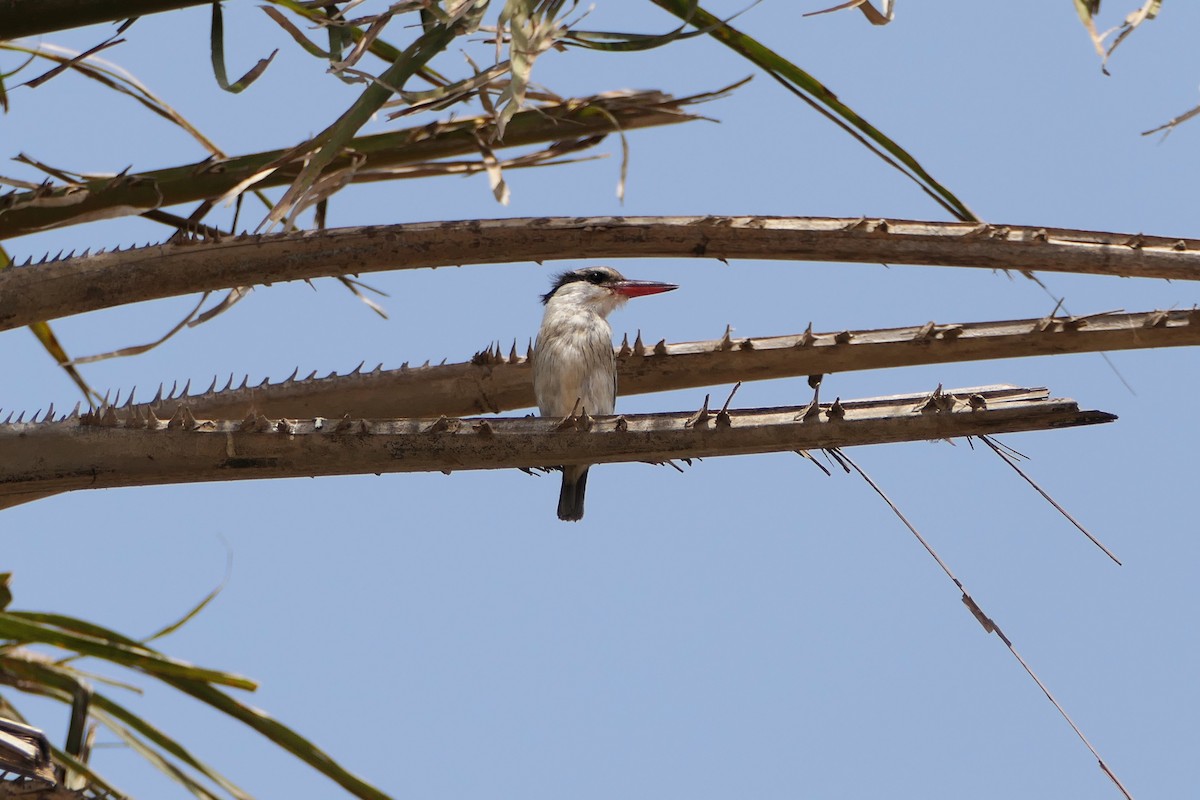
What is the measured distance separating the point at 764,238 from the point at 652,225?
20 cm

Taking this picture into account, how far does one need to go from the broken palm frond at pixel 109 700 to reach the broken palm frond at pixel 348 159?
68 centimetres

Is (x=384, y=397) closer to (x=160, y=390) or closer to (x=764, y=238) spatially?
(x=160, y=390)

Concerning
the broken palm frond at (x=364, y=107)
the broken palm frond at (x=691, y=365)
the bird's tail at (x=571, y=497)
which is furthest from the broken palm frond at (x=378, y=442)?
the bird's tail at (x=571, y=497)

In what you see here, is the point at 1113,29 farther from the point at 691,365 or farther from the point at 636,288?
the point at 636,288

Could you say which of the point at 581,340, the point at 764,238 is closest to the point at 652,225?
the point at 764,238

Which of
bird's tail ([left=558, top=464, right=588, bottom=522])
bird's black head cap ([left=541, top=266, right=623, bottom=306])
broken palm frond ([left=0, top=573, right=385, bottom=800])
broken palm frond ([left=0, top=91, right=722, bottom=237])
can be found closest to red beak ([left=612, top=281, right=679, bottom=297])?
bird's black head cap ([left=541, top=266, right=623, bottom=306])

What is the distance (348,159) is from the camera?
2.95 m

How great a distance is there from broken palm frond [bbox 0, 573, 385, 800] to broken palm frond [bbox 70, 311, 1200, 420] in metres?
0.41

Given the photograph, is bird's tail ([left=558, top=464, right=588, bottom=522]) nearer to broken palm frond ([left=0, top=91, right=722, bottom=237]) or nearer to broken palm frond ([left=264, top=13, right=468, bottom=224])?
broken palm frond ([left=0, top=91, right=722, bottom=237])

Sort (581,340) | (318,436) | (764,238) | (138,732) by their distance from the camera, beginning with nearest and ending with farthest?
(318,436) < (764,238) < (138,732) < (581,340)

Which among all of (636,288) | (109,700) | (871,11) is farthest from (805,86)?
(636,288)

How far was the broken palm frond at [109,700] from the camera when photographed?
2359 mm

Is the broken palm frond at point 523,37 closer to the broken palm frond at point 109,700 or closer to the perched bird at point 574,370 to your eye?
the broken palm frond at point 109,700

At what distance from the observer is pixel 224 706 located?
2.48 m
